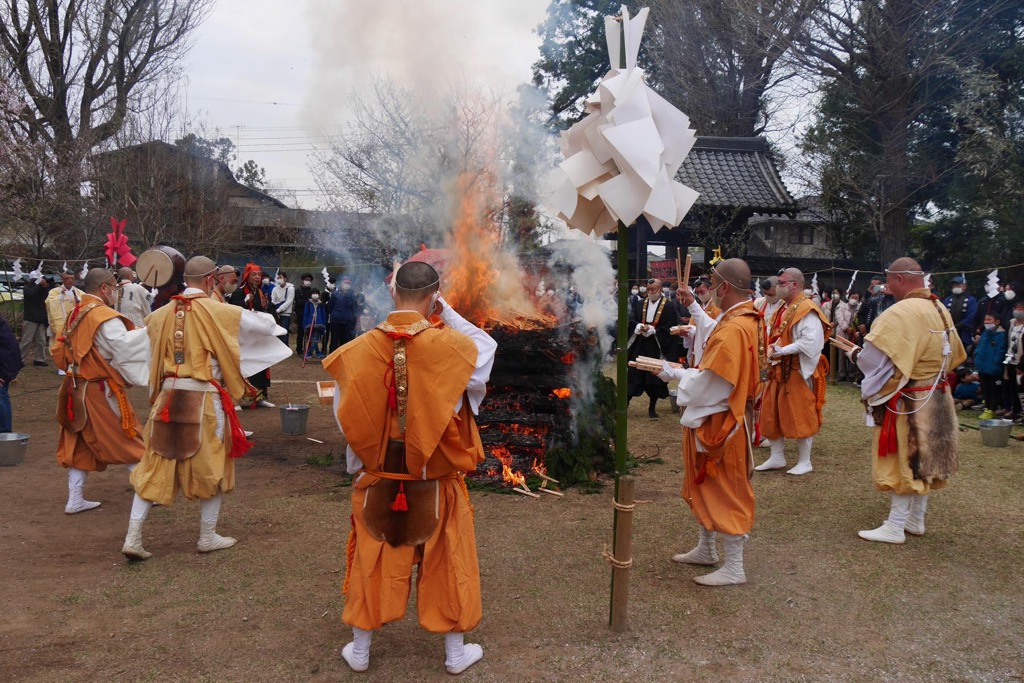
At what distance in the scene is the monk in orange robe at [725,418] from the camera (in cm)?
455

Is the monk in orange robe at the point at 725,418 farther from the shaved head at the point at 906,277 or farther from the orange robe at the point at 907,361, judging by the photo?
the shaved head at the point at 906,277

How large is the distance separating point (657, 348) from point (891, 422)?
626 cm

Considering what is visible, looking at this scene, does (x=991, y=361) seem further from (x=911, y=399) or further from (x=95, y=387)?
(x=95, y=387)

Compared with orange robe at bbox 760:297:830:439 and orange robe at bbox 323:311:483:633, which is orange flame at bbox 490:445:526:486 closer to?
orange robe at bbox 760:297:830:439

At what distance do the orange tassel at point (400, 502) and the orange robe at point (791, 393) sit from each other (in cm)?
536

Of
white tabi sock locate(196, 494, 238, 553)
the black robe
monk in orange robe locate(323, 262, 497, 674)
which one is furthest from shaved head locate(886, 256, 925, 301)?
white tabi sock locate(196, 494, 238, 553)

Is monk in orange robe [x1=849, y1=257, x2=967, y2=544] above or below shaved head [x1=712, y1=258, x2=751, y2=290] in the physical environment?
below

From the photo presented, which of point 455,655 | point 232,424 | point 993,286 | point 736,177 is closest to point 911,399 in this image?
point 455,655

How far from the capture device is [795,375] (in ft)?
25.5

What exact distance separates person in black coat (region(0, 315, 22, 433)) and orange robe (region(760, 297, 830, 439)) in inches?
323

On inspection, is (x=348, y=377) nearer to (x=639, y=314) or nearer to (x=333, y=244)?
(x=639, y=314)

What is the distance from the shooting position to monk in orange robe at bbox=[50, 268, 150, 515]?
620 centimetres

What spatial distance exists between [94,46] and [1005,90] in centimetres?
2186

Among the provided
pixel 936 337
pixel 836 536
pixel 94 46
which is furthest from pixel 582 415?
pixel 94 46
